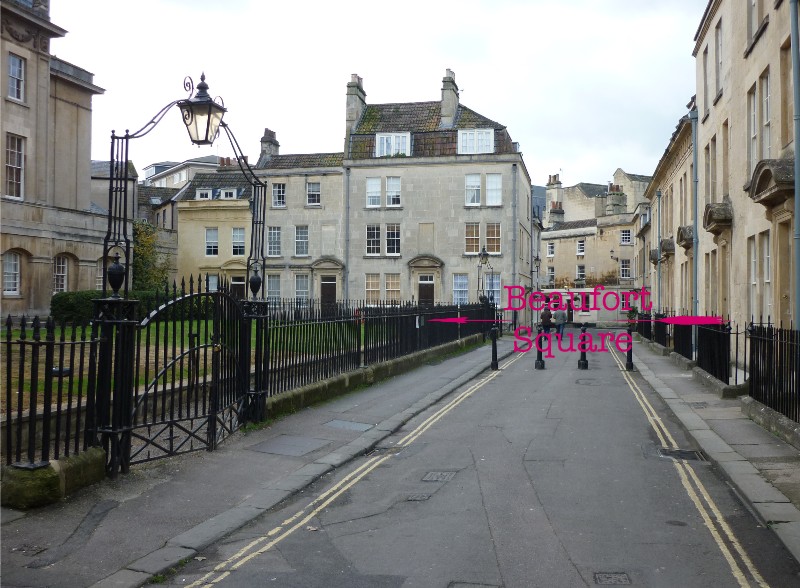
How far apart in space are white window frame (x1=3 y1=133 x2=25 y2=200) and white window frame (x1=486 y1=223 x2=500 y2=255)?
82.1 ft

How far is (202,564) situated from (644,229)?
43022mm

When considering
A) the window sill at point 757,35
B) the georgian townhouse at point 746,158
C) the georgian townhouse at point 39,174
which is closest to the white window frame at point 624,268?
the georgian townhouse at point 746,158

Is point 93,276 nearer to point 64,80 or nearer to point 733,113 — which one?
point 64,80

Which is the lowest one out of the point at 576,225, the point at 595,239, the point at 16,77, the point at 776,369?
the point at 776,369

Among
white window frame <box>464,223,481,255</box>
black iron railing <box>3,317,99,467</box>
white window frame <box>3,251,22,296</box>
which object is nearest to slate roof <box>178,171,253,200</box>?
white window frame <box>464,223,481,255</box>

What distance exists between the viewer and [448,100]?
45.4 metres

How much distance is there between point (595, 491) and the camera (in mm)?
7527

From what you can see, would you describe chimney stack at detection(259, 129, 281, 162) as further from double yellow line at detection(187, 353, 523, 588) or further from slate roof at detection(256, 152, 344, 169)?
double yellow line at detection(187, 353, 523, 588)

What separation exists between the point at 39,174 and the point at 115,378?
26396 millimetres

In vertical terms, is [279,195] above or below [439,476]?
above

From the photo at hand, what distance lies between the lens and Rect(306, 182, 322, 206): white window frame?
47.2 meters

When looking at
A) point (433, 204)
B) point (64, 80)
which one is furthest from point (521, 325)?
point (64, 80)

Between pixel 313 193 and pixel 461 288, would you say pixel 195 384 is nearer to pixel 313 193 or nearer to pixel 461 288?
pixel 461 288

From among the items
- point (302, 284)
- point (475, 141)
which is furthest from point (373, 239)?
point (475, 141)
